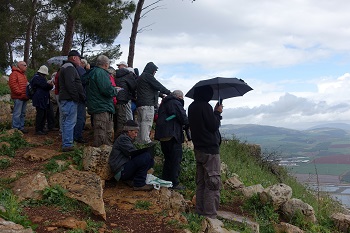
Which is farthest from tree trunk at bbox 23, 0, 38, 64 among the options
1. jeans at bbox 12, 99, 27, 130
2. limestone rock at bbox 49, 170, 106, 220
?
limestone rock at bbox 49, 170, 106, 220

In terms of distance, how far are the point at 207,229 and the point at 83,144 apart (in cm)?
383

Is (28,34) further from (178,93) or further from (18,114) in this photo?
(178,93)

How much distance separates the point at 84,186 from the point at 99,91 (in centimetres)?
205

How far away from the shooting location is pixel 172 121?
677cm

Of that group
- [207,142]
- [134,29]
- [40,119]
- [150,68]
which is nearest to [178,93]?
[150,68]

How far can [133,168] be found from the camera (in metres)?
6.32

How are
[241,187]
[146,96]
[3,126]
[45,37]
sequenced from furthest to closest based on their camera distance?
[45,37] → [3,126] → [241,187] → [146,96]

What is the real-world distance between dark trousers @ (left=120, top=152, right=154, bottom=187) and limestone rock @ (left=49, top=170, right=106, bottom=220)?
1.79ft

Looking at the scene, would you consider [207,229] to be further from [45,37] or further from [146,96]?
[45,37]

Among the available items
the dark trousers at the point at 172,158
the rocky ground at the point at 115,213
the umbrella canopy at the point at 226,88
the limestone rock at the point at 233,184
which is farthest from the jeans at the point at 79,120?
the limestone rock at the point at 233,184

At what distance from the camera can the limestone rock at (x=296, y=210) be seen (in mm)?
7152

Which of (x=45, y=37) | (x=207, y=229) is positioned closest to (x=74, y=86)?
(x=207, y=229)

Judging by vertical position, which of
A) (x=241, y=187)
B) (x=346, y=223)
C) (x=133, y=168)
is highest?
(x=133, y=168)

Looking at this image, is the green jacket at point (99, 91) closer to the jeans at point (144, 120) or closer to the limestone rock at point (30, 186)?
the jeans at point (144, 120)
